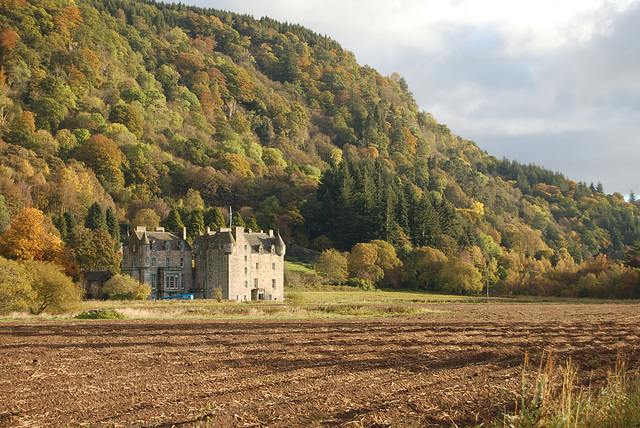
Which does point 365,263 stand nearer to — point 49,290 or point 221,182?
point 221,182

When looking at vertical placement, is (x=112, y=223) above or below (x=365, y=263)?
above

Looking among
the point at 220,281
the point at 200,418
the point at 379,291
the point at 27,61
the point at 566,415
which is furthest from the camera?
the point at 27,61

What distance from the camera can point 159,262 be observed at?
73.4m

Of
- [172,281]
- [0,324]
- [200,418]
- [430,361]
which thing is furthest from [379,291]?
[200,418]

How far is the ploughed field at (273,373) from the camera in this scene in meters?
13.1

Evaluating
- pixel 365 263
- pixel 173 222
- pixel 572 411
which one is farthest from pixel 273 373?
pixel 173 222

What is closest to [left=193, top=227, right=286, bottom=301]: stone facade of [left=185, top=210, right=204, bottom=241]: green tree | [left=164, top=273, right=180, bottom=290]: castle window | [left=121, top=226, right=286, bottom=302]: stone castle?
[left=121, top=226, right=286, bottom=302]: stone castle

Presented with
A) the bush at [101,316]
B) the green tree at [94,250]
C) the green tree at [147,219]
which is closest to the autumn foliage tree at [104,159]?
the green tree at [147,219]

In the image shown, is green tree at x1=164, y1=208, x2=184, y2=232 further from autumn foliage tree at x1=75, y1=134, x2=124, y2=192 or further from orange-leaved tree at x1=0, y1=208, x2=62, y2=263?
orange-leaved tree at x1=0, y1=208, x2=62, y2=263

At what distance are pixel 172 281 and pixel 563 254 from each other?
94.1 meters

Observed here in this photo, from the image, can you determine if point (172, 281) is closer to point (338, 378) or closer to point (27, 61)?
point (338, 378)

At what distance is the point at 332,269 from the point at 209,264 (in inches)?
848

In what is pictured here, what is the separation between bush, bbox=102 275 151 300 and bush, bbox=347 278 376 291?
107ft

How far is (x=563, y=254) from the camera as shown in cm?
13375
